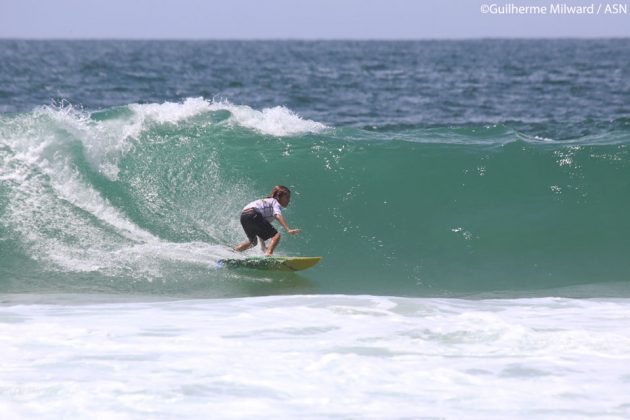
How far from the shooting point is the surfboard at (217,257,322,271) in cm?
1117

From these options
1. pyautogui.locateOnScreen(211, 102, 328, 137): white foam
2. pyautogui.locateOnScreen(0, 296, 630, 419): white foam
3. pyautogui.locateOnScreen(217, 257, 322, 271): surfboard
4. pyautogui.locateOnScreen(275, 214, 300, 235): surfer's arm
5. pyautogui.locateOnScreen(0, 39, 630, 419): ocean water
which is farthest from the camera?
pyautogui.locateOnScreen(211, 102, 328, 137): white foam

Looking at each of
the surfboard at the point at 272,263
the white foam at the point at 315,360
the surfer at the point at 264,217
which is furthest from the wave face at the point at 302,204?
the white foam at the point at 315,360

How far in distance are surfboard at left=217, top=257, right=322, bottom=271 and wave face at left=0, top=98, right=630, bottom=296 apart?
0.17 m

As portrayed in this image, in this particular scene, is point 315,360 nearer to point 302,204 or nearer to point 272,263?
point 272,263

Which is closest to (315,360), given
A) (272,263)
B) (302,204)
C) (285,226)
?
(285,226)

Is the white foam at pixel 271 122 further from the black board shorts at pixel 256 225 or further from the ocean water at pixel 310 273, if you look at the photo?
the black board shorts at pixel 256 225

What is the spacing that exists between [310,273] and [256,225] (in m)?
0.89

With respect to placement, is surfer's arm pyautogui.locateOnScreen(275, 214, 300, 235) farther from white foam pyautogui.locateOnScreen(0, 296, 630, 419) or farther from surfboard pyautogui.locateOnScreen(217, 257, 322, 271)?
white foam pyautogui.locateOnScreen(0, 296, 630, 419)

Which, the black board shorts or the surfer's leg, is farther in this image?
the black board shorts

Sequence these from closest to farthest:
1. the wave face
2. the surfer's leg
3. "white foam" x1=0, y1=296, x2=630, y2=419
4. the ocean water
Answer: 1. "white foam" x1=0, y1=296, x2=630, y2=419
2. the ocean water
3. the surfer's leg
4. the wave face

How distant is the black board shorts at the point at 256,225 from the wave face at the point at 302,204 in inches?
22.9

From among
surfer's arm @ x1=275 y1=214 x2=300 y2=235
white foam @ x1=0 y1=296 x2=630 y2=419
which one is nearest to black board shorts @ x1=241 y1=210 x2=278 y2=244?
surfer's arm @ x1=275 y1=214 x2=300 y2=235

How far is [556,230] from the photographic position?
528 inches

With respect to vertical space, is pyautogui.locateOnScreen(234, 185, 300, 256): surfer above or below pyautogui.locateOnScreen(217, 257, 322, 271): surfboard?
above
